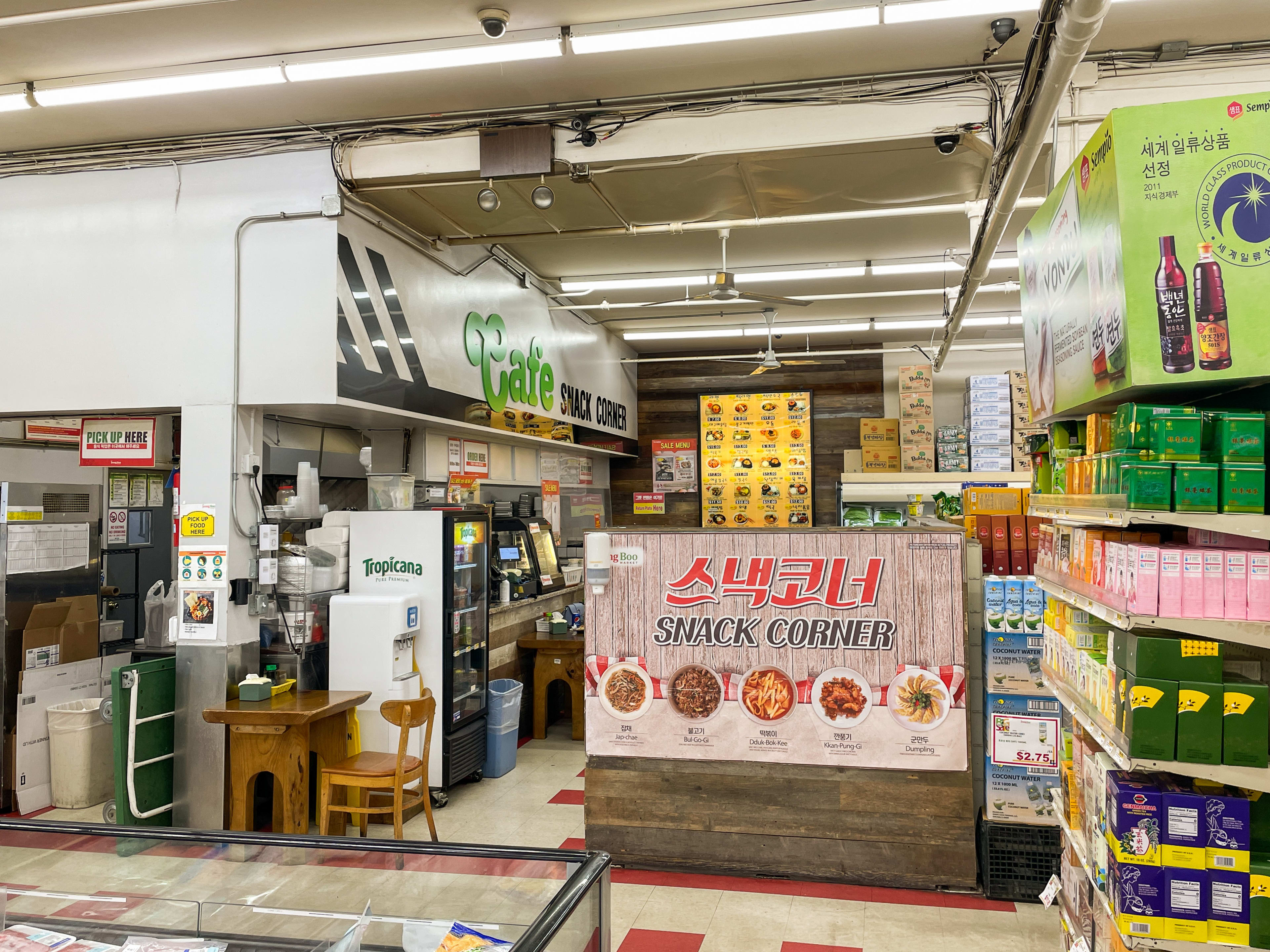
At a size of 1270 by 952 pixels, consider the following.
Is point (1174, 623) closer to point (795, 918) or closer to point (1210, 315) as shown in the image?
point (1210, 315)

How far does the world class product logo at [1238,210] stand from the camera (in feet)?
7.20

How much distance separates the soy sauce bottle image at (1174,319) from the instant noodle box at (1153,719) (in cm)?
79

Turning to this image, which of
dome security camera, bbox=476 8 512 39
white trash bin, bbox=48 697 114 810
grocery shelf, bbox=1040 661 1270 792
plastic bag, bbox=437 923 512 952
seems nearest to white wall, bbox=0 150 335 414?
dome security camera, bbox=476 8 512 39

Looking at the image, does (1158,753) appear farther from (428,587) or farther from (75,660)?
(75,660)

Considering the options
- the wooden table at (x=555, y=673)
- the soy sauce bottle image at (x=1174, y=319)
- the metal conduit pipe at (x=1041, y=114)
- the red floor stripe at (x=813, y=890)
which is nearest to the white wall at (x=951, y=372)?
the metal conduit pipe at (x=1041, y=114)

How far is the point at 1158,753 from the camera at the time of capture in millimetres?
2256

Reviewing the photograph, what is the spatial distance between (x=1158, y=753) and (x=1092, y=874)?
669mm

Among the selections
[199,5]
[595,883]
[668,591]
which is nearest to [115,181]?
[199,5]

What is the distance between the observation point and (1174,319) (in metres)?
2.23

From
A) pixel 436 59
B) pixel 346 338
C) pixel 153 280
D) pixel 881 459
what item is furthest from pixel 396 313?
pixel 881 459

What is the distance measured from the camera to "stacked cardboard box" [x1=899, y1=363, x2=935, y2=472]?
10.9 meters

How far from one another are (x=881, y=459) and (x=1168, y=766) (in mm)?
9371

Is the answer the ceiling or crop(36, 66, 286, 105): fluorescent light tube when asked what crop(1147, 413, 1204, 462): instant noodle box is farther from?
crop(36, 66, 286, 105): fluorescent light tube

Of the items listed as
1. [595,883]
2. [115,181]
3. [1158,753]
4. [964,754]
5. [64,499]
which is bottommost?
[964,754]
